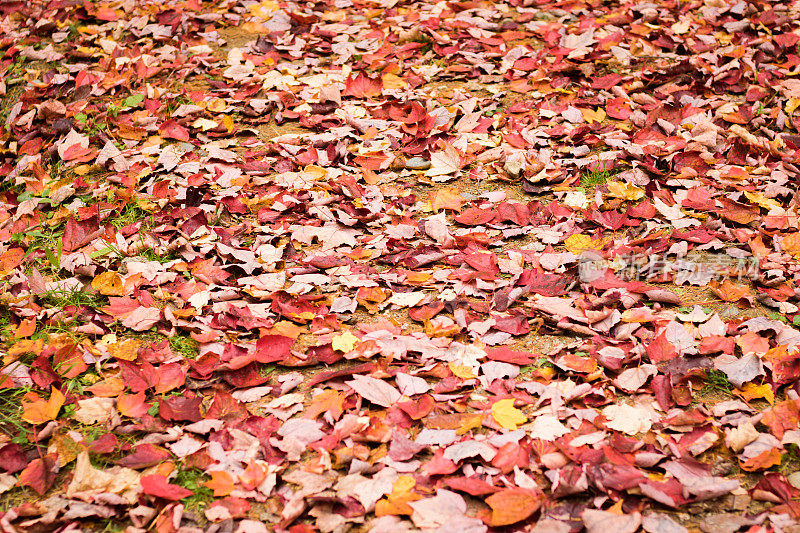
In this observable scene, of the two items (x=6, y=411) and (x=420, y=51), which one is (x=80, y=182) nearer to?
(x=6, y=411)


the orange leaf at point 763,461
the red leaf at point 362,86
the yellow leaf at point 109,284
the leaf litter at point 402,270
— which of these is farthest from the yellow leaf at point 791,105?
the yellow leaf at point 109,284

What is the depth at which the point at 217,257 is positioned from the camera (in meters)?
2.90

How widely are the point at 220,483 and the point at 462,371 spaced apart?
858 mm

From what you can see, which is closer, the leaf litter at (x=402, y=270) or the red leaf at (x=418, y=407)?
the leaf litter at (x=402, y=270)

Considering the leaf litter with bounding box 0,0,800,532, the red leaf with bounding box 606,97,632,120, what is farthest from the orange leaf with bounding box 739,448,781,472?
the red leaf with bounding box 606,97,632,120

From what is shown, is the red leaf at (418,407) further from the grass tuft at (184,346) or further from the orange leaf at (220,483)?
the grass tuft at (184,346)

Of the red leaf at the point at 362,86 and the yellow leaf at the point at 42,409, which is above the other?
the red leaf at the point at 362,86

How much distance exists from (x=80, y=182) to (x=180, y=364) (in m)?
1.40

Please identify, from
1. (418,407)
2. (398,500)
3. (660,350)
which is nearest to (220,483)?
(398,500)

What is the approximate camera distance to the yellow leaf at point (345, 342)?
2420mm

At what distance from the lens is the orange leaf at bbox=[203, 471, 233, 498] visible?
77.7 inches

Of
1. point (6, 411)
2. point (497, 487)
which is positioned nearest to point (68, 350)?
point (6, 411)

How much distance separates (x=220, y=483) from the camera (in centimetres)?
199

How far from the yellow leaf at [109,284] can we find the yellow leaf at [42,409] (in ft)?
1.80
